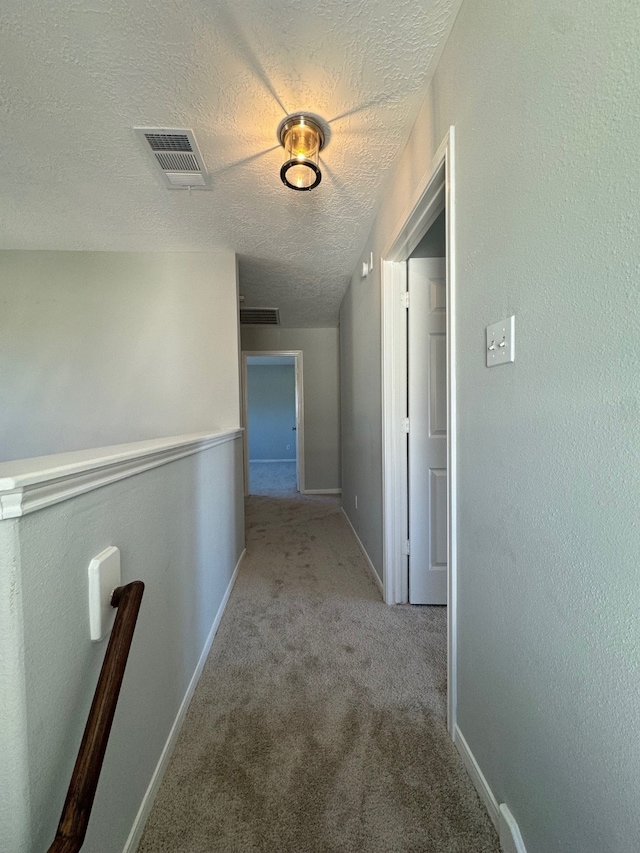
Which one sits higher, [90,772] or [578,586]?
[578,586]

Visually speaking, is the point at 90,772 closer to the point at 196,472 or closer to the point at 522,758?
the point at 522,758

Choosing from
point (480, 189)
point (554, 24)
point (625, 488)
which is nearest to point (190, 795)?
point (625, 488)

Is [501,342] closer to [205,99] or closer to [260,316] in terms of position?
[205,99]

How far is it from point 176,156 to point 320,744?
2.43m

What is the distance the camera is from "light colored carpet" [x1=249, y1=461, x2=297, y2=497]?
506cm

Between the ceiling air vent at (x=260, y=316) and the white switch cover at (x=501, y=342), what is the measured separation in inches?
134

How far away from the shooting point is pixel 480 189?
2.99ft

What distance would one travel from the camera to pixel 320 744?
1.13 metres

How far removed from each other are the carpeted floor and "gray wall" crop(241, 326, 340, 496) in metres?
2.90

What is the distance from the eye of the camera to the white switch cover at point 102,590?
686 mm

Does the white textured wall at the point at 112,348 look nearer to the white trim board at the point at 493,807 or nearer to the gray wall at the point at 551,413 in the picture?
the gray wall at the point at 551,413

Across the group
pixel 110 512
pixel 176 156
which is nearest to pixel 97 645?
pixel 110 512

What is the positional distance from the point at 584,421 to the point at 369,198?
6.02 feet

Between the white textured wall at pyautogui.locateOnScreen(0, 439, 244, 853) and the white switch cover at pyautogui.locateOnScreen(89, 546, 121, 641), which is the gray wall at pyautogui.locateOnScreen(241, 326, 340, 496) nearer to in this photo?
the white textured wall at pyautogui.locateOnScreen(0, 439, 244, 853)
